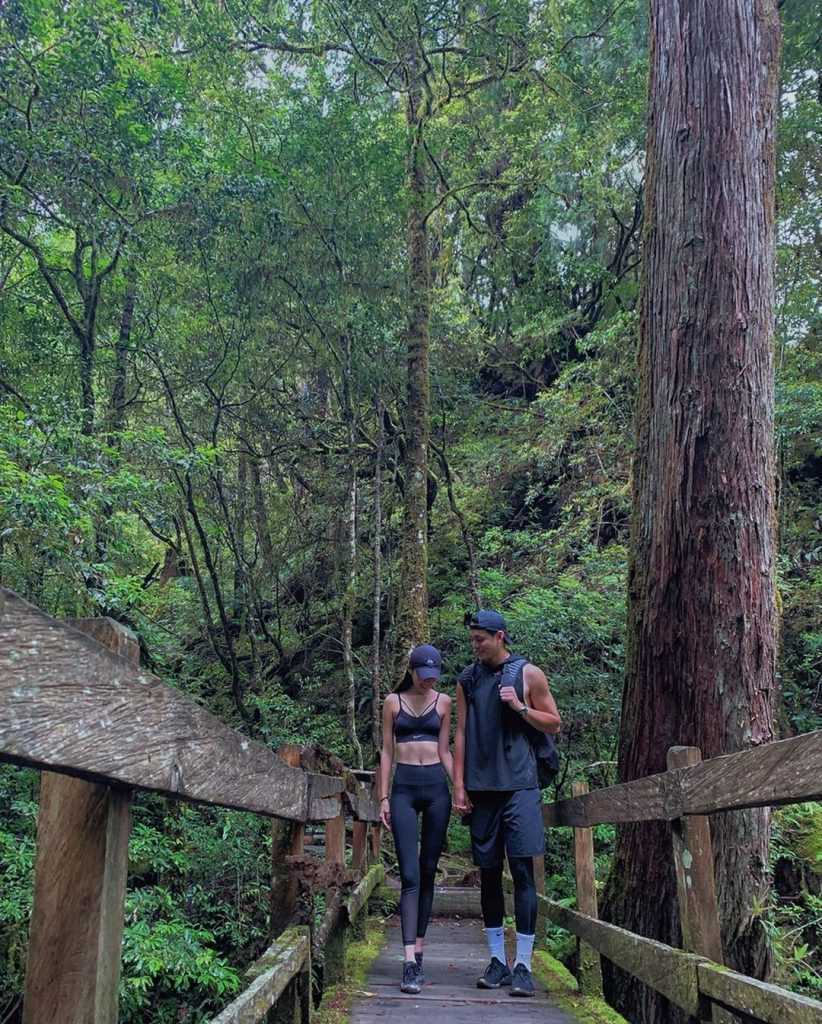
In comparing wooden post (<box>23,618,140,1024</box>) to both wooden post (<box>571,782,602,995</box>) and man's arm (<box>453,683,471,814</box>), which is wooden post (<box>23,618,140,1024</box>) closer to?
man's arm (<box>453,683,471,814</box>)

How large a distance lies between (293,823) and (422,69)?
11.8m

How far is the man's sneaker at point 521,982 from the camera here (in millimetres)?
4023

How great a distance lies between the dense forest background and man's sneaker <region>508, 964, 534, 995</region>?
2.16m

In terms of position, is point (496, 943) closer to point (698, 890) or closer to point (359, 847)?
point (698, 890)

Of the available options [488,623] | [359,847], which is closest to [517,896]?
[488,623]

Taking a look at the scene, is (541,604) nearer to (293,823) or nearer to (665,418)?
(665,418)

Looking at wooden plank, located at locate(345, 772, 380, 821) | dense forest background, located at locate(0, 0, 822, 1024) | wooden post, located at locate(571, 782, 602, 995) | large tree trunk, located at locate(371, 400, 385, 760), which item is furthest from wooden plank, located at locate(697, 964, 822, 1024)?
large tree trunk, located at locate(371, 400, 385, 760)

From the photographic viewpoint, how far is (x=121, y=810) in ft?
4.24

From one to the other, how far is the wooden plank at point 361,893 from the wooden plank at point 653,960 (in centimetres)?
133

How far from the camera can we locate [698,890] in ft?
9.23

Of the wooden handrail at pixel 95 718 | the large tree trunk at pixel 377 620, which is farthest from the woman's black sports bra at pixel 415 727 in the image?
the large tree trunk at pixel 377 620

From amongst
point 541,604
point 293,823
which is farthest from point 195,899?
point 293,823

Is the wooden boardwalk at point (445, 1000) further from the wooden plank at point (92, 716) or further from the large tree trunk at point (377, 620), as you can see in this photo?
the large tree trunk at point (377, 620)

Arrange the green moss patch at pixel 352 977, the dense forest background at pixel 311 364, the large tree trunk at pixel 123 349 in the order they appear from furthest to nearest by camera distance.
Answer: the large tree trunk at pixel 123 349 → the dense forest background at pixel 311 364 → the green moss patch at pixel 352 977
